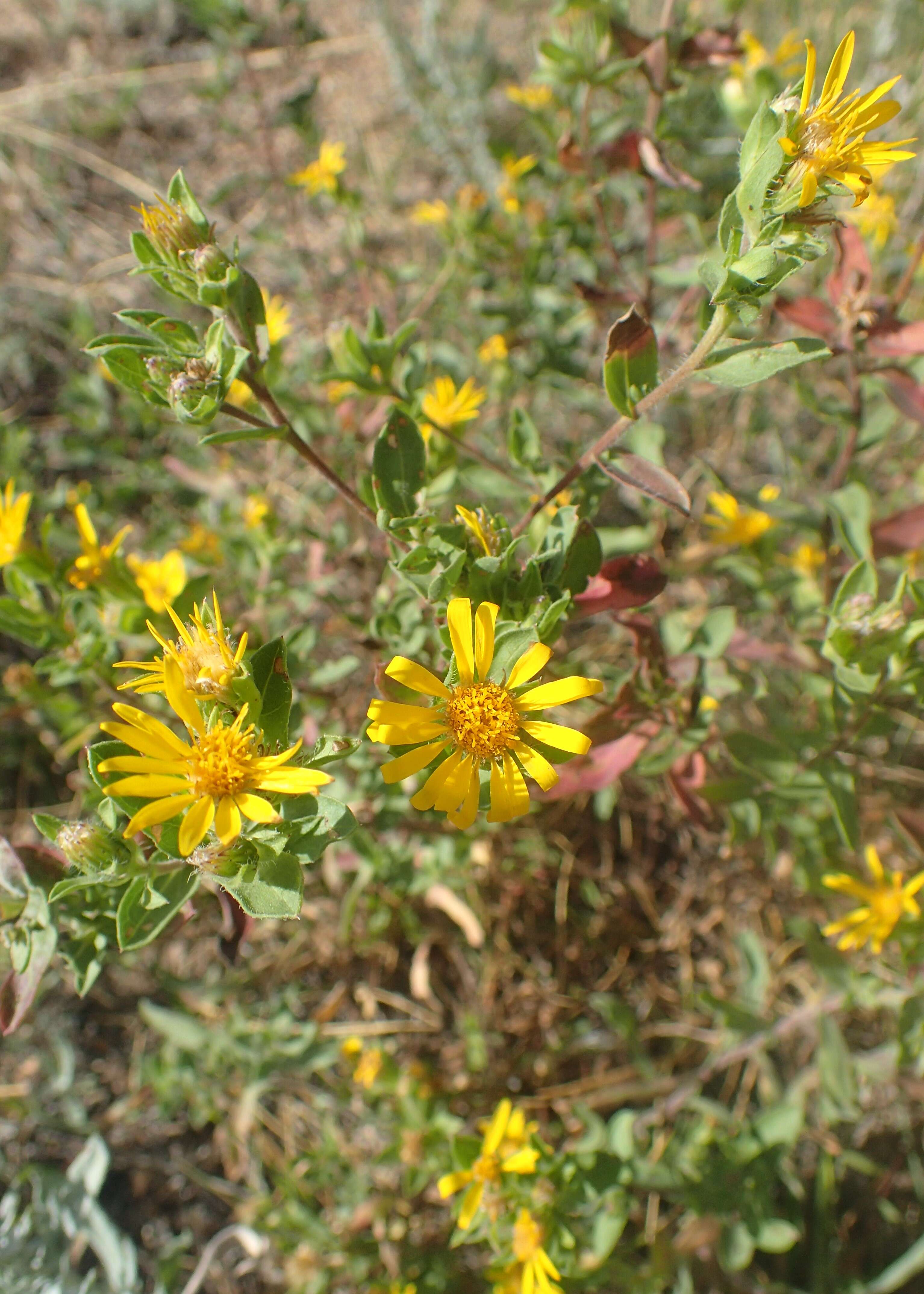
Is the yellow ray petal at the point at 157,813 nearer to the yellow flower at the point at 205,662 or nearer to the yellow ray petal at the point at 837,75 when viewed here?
the yellow flower at the point at 205,662

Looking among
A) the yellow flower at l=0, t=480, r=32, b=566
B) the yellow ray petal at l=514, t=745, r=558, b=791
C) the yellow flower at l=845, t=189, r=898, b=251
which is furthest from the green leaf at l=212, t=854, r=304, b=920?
the yellow flower at l=845, t=189, r=898, b=251

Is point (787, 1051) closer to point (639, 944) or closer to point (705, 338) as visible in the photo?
point (639, 944)

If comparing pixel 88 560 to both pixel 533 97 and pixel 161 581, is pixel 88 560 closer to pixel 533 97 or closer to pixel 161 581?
pixel 161 581

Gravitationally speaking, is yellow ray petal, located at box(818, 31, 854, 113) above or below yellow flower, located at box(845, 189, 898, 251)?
above

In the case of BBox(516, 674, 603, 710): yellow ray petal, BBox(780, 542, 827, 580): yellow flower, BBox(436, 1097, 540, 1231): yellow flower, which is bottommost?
BBox(436, 1097, 540, 1231): yellow flower

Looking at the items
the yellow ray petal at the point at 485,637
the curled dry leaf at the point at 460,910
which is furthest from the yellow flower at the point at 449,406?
the curled dry leaf at the point at 460,910

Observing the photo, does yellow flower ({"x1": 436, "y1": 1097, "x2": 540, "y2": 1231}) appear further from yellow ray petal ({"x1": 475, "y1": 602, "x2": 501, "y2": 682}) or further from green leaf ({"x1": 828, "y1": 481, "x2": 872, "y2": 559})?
green leaf ({"x1": 828, "y1": 481, "x2": 872, "y2": 559})

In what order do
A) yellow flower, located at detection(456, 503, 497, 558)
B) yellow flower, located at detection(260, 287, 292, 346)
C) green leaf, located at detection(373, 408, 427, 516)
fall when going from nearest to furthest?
1. yellow flower, located at detection(456, 503, 497, 558)
2. green leaf, located at detection(373, 408, 427, 516)
3. yellow flower, located at detection(260, 287, 292, 346)

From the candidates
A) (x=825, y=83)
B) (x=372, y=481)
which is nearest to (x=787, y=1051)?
(x=372, y=481)
